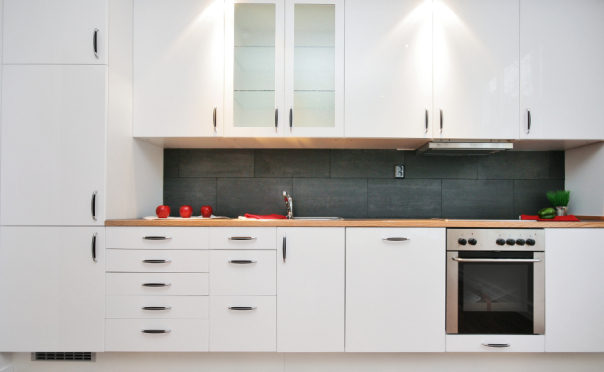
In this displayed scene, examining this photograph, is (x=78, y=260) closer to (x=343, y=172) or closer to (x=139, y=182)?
(x=139, y=182)

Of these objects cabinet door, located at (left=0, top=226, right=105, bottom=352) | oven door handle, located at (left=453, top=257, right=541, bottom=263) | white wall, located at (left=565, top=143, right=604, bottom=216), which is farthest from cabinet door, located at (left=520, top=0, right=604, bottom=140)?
cabinet door, located at (left=0, top=226, right=105, bottom=352)

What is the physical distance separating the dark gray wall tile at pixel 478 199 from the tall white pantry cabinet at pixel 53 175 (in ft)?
7.67

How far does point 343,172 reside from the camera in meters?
2.58

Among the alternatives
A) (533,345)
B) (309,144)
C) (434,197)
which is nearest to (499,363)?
(533,345)

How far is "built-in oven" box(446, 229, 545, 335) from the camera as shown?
1974 millimetres

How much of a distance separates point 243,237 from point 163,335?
2.37 ft

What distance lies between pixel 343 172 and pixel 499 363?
1552 millimetres

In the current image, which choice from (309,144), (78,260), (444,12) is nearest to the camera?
(78,260)

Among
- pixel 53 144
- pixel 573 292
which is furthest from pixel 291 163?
pixel 573 292

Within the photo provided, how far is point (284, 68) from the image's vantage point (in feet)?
7.16

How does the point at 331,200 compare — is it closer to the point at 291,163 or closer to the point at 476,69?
the point at 291,163

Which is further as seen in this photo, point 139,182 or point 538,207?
point 538,207

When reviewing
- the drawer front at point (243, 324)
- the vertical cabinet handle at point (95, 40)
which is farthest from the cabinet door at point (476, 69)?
the vertical cabinet handle at point (95, 40)

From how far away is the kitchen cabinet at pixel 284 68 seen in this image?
2.18 meters
